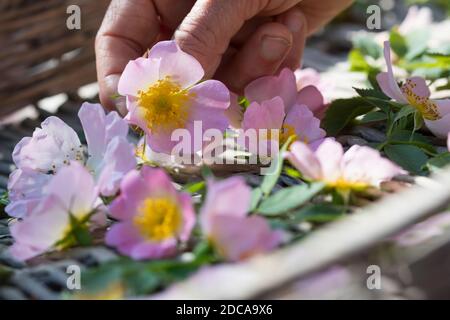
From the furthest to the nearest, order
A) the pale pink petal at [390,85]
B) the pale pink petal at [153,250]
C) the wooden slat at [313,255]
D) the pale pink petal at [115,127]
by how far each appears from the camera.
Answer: the pale pink petal at [390,85] < the pale pink petal at [115,127] < the pale pink petal at [153,250] < the wooden slat at [313,255]

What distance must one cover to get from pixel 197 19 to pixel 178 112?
107 millimetres

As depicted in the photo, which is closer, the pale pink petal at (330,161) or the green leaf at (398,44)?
the pale pink petal at (330,161)

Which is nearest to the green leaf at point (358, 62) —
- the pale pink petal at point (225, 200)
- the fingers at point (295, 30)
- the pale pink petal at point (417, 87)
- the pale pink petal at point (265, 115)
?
the fingers at point (295, 30)

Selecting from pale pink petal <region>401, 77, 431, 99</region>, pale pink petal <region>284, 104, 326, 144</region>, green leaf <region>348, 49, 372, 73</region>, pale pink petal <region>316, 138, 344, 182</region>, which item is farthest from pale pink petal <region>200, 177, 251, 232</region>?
green leaf <region>348, 49, 372, 73</region>

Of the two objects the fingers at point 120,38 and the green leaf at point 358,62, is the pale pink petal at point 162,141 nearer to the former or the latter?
the fingers at point 120,38

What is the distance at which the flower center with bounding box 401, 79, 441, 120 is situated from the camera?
2.15 ft

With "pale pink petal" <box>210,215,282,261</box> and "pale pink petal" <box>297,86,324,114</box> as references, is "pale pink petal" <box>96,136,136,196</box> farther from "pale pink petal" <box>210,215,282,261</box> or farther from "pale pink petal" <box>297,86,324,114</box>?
"pale pink petal" <box>297,86,324,114</box>

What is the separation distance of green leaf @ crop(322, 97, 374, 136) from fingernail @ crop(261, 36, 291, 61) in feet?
0.27

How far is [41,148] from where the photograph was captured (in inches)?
23.5

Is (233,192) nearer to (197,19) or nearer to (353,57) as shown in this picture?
(197,19)

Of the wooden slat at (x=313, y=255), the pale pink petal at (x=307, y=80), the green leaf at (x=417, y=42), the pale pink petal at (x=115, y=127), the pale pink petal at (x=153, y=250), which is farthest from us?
the green leaf at (x=417, y=42)

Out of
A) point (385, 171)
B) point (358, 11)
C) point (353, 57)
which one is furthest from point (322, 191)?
point (358, 11)

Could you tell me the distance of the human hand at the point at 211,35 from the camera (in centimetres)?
67

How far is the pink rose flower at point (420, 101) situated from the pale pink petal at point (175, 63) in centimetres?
18
